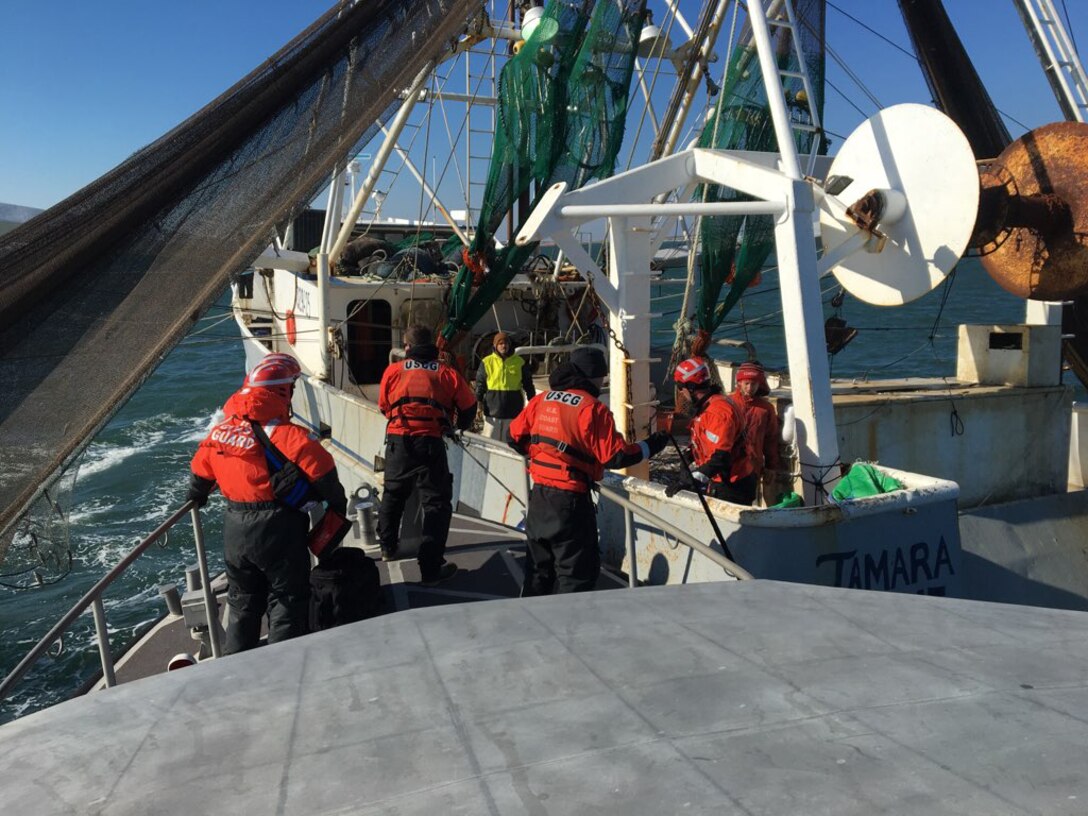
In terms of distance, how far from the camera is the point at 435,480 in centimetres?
545

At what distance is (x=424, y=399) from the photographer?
5414mm

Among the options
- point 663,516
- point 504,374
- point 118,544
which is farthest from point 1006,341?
point 118,544

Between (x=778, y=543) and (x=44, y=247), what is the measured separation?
3903 mm

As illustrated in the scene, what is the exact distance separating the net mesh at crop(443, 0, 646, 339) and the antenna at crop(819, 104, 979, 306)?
2083 mm

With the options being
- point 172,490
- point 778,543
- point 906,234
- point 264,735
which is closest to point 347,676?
point 264,735

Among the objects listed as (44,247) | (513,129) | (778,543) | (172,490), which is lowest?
(172,490)

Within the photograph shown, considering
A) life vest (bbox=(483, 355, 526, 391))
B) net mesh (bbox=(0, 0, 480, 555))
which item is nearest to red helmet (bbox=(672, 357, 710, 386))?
net mesh (bbox=(0, 0, 480, 555))

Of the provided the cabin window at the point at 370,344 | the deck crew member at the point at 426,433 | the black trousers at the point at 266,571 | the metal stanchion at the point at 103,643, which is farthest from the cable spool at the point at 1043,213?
the cabin window at the point at 370,344

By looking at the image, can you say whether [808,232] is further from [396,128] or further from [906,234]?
[396,128]

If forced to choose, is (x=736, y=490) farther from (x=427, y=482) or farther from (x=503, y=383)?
(x=503, y=383)

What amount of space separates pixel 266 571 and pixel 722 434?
290cm

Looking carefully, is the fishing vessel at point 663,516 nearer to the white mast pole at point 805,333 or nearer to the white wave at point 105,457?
the white mast pole at point 805,333

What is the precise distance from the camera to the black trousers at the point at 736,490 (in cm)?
561

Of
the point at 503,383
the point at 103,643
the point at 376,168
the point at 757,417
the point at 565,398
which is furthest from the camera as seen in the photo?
the point at 376,168
